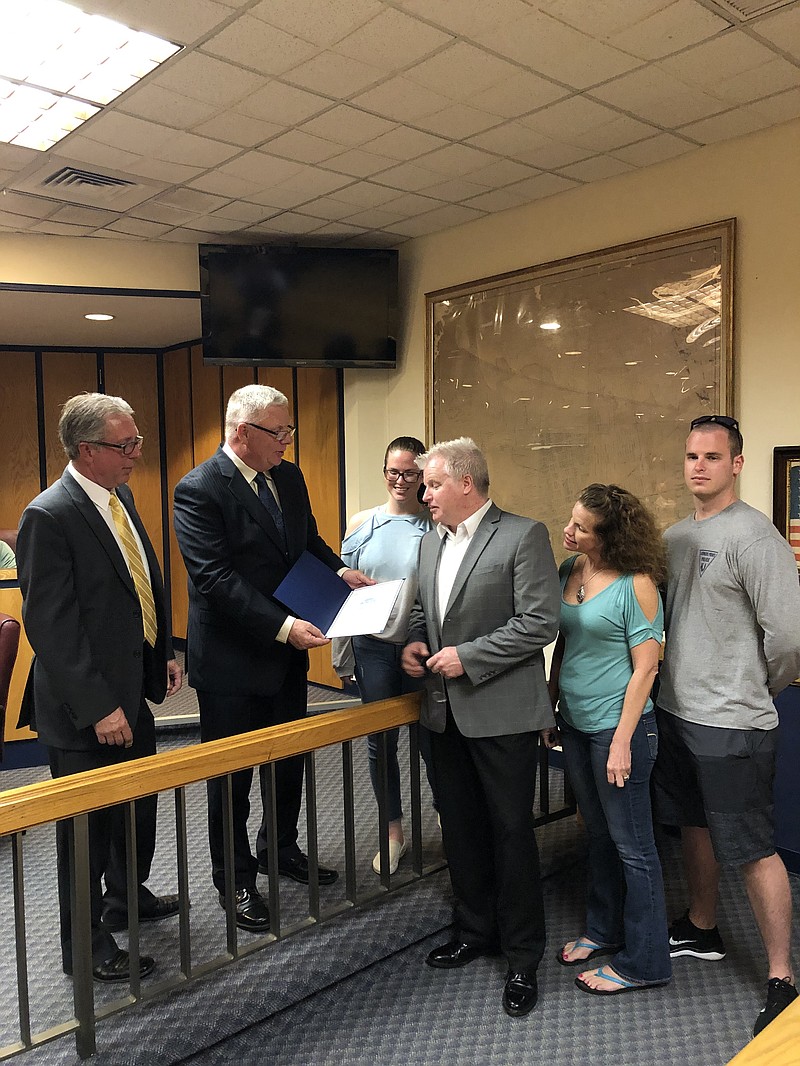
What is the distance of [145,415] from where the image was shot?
6.30 metres

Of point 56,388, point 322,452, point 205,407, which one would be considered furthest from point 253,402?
point 56,388

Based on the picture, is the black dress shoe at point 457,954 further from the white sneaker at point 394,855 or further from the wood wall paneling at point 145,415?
the wood wall paneling at point 145,415

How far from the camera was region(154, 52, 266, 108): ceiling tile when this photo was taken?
8.27 feet

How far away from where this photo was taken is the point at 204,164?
3348mm

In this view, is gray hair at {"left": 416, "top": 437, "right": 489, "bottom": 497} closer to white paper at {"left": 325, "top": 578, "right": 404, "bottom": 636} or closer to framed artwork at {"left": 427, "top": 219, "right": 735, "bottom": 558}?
white paper at {"left": 325, "top": 578, "right": 404, "bottom": 636}

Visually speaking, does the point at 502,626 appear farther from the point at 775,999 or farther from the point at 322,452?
the point at 322,452

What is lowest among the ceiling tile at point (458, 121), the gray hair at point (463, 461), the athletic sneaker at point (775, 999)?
the athletic sneaker at point (775, 999)

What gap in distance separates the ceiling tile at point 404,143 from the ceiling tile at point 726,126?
0.95 meters

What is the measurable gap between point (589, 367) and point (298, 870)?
2.46 metres

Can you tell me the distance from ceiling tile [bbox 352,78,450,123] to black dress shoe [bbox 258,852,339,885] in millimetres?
2582

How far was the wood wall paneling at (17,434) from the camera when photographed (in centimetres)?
584

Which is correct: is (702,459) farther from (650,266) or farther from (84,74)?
(84,74)

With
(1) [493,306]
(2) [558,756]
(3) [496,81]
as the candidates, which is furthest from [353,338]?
(2) [558,756]

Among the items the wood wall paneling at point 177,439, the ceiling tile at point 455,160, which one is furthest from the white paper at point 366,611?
the wood wall paneling at point 177,439
